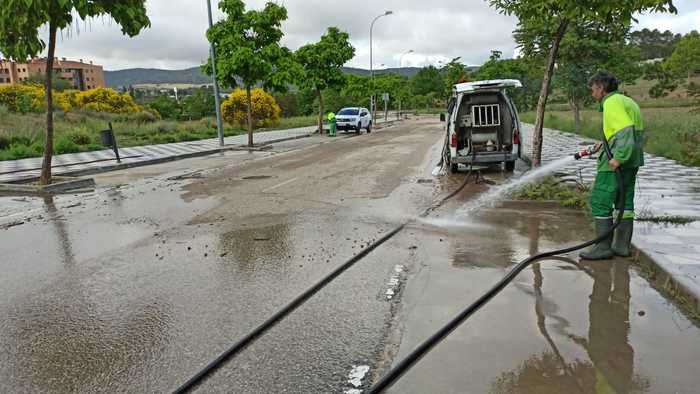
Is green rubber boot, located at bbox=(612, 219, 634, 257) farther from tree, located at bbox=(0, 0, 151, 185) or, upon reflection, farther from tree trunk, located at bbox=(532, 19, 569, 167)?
tree, located at bbox=(0, 0, 151, 185)

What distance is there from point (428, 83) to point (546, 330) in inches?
3489

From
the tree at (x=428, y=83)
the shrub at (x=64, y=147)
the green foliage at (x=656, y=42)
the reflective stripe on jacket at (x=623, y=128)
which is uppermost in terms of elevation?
the green foliage at (x=656, y=42)

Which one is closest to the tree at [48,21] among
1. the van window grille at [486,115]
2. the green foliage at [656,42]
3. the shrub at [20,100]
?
the van window grille at [486,115]

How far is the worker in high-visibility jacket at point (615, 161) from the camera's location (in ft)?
17.0

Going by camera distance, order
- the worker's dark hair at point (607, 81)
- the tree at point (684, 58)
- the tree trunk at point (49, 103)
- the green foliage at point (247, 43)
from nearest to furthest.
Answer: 1. the worker's dark hair at point (607, 81)
2. the tree trunk at point (49, 103)
3. the green foliage at point (247, 43)
4. the tree at point (684, 58)

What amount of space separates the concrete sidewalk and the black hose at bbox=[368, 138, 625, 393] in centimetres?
63

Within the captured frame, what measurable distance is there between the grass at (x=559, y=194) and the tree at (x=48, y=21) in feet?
28.5

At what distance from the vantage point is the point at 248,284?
5.06 metres

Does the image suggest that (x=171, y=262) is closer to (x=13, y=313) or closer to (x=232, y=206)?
(x=13, y=313)

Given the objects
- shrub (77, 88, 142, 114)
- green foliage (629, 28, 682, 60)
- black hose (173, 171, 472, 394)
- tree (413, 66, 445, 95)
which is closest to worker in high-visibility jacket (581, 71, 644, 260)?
black hose (173, 171, 472, 394)

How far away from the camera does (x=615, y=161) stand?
5.16 m

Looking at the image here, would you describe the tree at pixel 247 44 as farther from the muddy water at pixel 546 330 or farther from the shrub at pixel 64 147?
the muddy water at pixel 546 330

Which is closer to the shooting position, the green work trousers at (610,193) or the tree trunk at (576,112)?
the green work trousers at (610,193)

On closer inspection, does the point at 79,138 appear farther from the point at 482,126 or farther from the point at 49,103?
the point at 482,126
